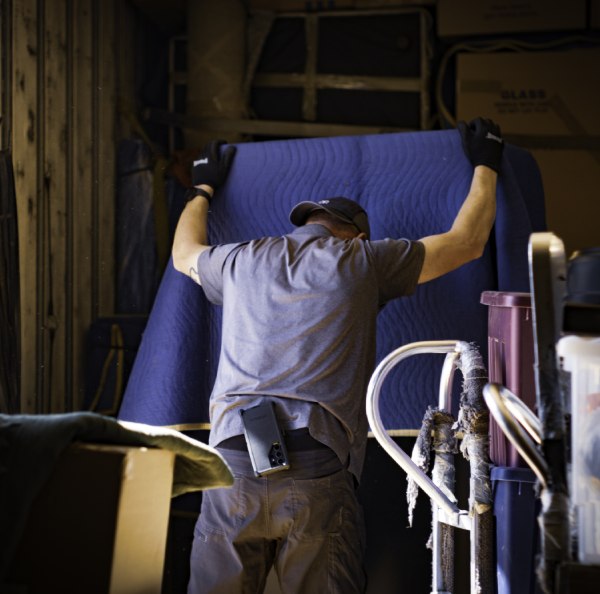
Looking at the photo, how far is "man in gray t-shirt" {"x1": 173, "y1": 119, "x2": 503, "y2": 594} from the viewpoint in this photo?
6.70 feet

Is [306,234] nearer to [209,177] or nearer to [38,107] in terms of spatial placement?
[209,177]

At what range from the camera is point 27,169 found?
316 centimetres

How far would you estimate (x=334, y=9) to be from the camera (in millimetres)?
4277

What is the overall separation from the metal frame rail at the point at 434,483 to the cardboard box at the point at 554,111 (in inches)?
84.7

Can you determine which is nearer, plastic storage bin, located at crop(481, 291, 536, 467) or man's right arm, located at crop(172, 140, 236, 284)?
plastic storage bin, located at crop(481, 291, 536, 467)

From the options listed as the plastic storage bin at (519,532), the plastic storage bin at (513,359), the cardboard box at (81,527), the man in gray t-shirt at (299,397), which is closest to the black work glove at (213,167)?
the man in gray t-shirt at (299,397)

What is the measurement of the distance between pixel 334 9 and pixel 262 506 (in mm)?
2893

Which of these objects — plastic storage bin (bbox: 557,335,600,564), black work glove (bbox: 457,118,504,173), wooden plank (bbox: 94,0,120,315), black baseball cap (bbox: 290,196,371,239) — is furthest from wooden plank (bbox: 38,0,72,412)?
plastic storage bin (bbox: 557,335,600,564)

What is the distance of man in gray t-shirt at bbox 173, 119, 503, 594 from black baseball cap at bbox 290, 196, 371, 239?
0.14 meters

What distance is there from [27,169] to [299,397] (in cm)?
159

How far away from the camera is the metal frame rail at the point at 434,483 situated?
167 cm

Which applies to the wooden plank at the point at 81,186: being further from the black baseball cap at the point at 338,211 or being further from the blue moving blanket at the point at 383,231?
the black baseball cap at the point at 338,211

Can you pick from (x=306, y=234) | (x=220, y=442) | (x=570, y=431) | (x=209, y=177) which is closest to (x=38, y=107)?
(x=209, y=177)

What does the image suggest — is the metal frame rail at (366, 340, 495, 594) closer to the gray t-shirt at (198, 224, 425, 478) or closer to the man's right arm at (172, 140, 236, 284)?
the gray t-shirt at (198, 224, 425, 478)
